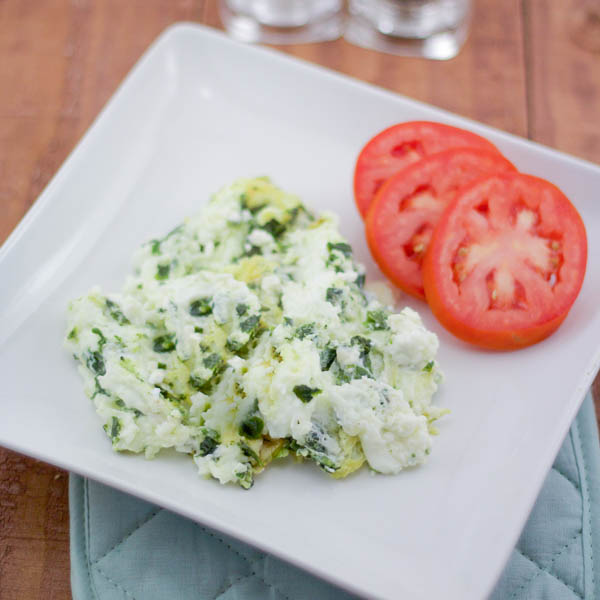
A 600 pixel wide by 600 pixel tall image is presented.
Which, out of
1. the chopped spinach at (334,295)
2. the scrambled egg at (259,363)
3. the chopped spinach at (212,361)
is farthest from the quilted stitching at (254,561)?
the chopped spinach at (334,295)

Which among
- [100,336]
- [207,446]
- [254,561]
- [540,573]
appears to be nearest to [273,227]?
[100,336]

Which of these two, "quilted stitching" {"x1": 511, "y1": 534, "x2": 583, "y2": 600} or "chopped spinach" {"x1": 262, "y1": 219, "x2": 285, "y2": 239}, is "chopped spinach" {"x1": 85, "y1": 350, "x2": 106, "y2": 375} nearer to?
"chopped spinach" {"x1": 262, "y1": 219, "x2": 285, "y2": 239}

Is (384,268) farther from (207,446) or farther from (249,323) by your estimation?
(207,446)

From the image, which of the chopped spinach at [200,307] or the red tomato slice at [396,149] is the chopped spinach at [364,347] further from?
the red tomato slice at [396,149]

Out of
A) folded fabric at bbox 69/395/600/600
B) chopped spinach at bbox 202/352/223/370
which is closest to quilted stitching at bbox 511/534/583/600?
folded fabric at bbox 69/395/600/600

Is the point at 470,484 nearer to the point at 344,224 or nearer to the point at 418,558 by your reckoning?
the point at 418,558
